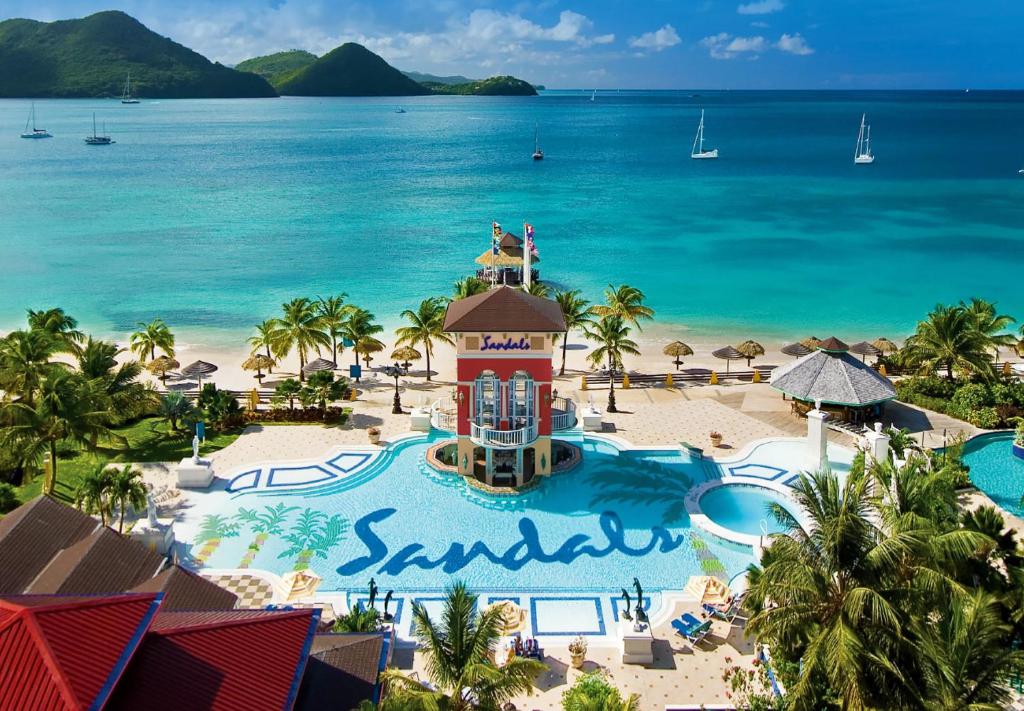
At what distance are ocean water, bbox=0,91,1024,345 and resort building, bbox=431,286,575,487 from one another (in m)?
26.7

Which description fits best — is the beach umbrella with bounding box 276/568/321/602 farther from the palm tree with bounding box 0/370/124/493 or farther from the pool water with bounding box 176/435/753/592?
the palm tree with bounding box 0/370/124/493

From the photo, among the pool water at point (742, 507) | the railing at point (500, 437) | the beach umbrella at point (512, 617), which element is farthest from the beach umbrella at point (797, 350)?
the beach umbrella at point (512, 617)

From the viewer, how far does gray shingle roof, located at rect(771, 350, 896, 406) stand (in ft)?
111

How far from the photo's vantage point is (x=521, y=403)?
3027 centimetres

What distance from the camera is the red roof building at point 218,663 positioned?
41.5ft

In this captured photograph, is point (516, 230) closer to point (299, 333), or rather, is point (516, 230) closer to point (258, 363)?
point (299, 333)

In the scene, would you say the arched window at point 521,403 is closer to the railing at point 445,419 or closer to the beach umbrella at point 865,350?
the railing at point 445,419

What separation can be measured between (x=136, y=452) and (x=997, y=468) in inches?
1301

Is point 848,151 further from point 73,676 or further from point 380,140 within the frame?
point 73,676

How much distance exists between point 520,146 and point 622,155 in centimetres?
2572

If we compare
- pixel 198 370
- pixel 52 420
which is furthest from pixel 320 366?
pixel 52 420

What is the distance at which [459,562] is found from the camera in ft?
81.3

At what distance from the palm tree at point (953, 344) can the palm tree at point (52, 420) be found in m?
34.6

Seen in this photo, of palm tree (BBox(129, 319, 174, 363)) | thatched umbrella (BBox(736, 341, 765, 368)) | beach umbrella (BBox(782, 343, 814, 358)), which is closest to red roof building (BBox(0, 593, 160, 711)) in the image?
palm tree (BBox(129, 319, 174, 363))
